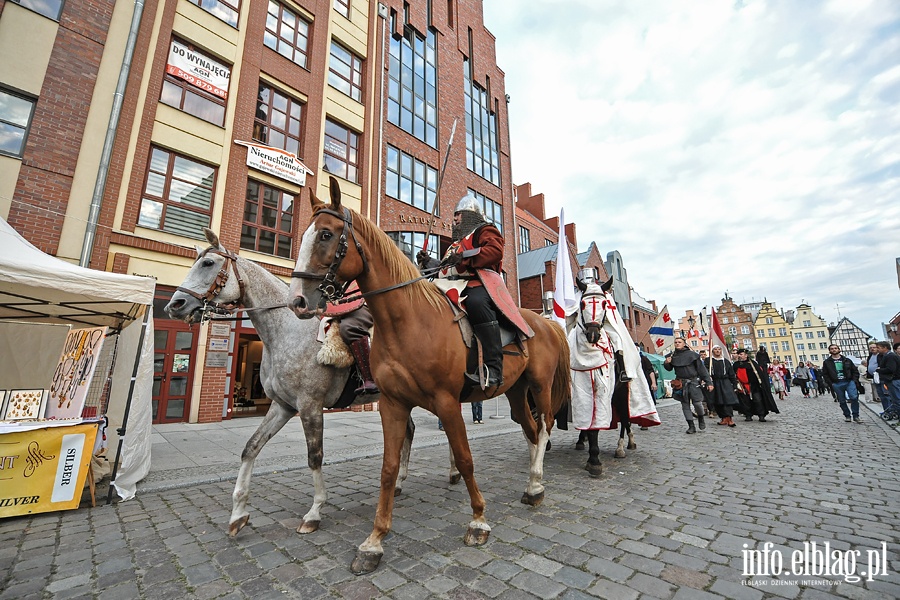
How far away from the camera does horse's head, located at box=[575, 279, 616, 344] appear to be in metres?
5.05

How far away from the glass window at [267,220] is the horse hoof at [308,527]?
10.6m

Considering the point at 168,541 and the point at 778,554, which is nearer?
the point at 778,554

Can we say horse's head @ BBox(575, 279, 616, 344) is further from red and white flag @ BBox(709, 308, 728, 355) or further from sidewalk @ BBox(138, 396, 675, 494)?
red and white flag @ BBox(709, 308, 728, 355)

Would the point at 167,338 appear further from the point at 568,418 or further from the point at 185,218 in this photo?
the point at 568,418

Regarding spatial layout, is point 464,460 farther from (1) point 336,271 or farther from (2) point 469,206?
(2) point 469,206

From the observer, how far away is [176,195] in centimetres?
1049

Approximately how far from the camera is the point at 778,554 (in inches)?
100

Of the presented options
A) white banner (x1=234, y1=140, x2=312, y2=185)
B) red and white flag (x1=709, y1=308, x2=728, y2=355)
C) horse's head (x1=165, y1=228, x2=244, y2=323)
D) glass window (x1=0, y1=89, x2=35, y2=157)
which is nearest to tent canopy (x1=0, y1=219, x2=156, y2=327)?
horse's head (x1=165, y1=228, x2=244, y2=323)

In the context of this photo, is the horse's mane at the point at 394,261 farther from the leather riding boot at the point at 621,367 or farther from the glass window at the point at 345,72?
the glass window at the point at 345,72

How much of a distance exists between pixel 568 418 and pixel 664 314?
23.6 m

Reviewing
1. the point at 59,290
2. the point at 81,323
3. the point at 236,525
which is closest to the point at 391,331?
the point at 236,525

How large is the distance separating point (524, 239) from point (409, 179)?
1536 cm

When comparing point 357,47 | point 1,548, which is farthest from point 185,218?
point 357,47

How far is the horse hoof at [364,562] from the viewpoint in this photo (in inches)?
97.5
